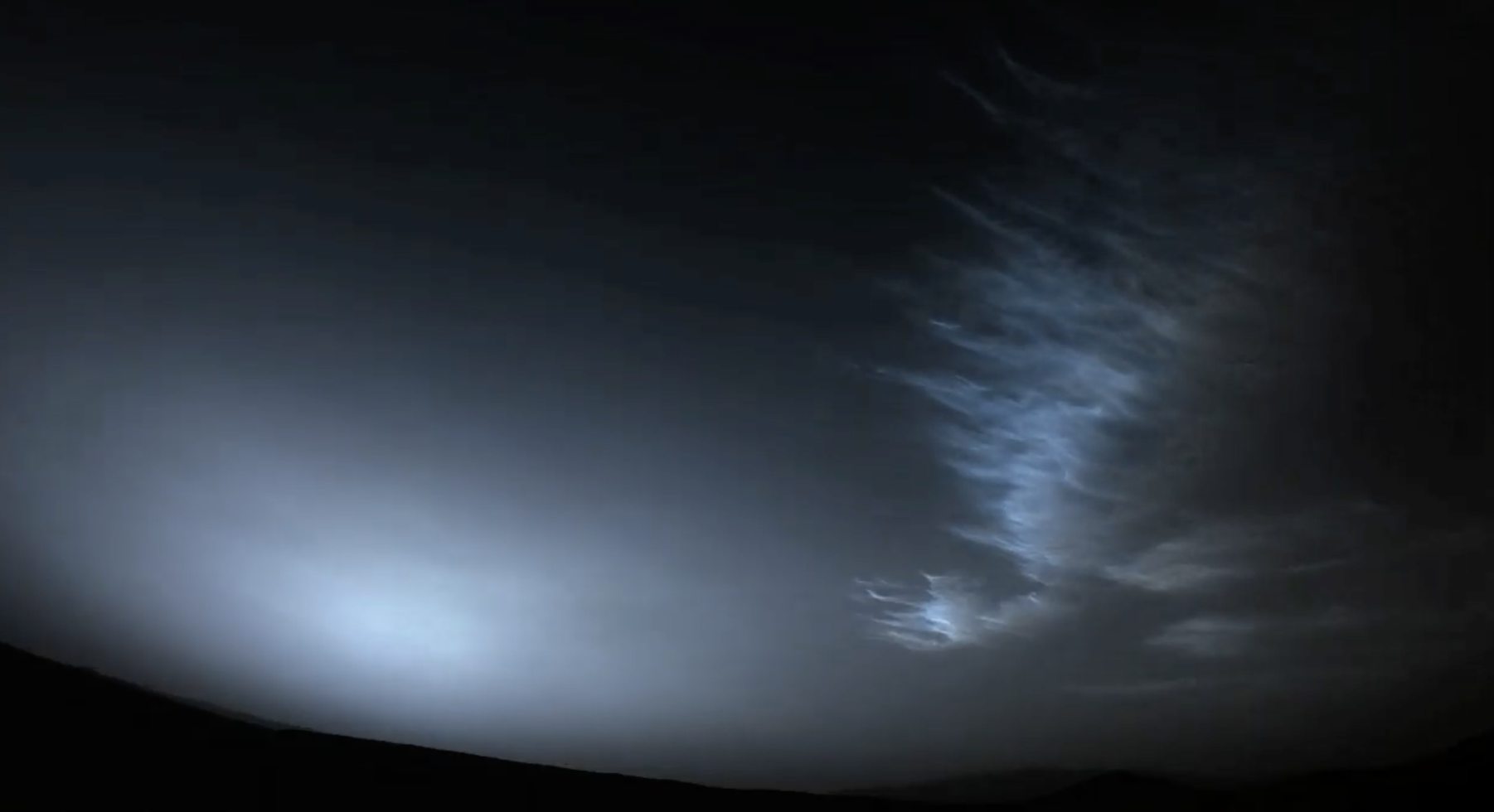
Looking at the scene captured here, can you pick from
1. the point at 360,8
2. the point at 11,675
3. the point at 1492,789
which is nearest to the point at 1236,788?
the point at 1492,789

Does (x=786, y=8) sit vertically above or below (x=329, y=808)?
above

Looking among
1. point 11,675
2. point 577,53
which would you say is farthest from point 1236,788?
point 11,675

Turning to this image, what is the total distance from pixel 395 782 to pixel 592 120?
7.61 meters

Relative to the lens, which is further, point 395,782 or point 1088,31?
point 395,782

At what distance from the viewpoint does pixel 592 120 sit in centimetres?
813

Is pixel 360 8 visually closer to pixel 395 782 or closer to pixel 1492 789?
pixel 395 782

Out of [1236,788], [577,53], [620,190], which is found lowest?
[1236,788]

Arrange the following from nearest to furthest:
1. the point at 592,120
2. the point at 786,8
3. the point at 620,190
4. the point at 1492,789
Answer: the point at 786,8 < the point at 592,120 < the point at 620,190 < the point at 1492,789

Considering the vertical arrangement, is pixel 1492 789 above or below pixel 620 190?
below

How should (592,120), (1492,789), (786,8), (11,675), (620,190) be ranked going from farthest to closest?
(1492,789)
(11,675)
(620,190)
(592,120)
(786,8)

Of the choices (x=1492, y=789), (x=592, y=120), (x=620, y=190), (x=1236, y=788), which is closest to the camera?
(x=592, y=120)

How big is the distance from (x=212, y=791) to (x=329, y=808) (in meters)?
1.12

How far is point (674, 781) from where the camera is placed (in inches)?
438

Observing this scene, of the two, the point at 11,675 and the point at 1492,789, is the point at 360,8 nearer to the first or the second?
the point at 11,675
